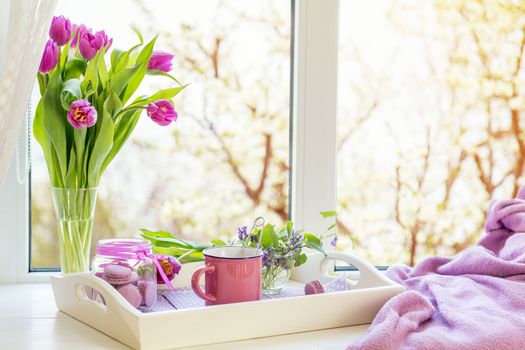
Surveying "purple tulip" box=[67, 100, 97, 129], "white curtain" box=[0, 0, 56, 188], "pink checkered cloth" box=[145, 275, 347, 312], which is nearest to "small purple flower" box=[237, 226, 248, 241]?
"pink checkered cloth" box=[145, 275, 347, 312]

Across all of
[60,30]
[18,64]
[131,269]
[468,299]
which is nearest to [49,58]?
[60,30]

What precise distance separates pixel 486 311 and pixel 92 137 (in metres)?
0.84

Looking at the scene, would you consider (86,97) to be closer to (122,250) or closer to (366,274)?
(122,250)

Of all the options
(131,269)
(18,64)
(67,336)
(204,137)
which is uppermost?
(18,64)

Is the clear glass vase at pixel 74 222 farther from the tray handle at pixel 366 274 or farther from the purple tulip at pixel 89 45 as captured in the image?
the tray handle at pixel 366 274

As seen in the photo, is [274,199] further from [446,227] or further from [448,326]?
[448,326]

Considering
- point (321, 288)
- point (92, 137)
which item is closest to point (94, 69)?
point (92, 137)

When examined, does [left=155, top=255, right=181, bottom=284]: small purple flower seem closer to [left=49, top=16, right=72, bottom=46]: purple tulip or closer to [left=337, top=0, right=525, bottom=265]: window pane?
[left=49, top=16, right=72, bottom=46]: purple tulip

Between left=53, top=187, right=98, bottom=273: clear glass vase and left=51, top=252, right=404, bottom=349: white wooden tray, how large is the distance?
0.10 m

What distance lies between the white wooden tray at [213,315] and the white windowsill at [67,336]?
2 cm

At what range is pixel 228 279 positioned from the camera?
1263 mm

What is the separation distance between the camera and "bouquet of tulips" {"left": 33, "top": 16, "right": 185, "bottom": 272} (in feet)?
4.68

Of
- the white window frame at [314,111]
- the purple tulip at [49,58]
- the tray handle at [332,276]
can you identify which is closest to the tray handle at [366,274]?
the tray handle at [332,276]

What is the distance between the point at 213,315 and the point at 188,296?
24cm
